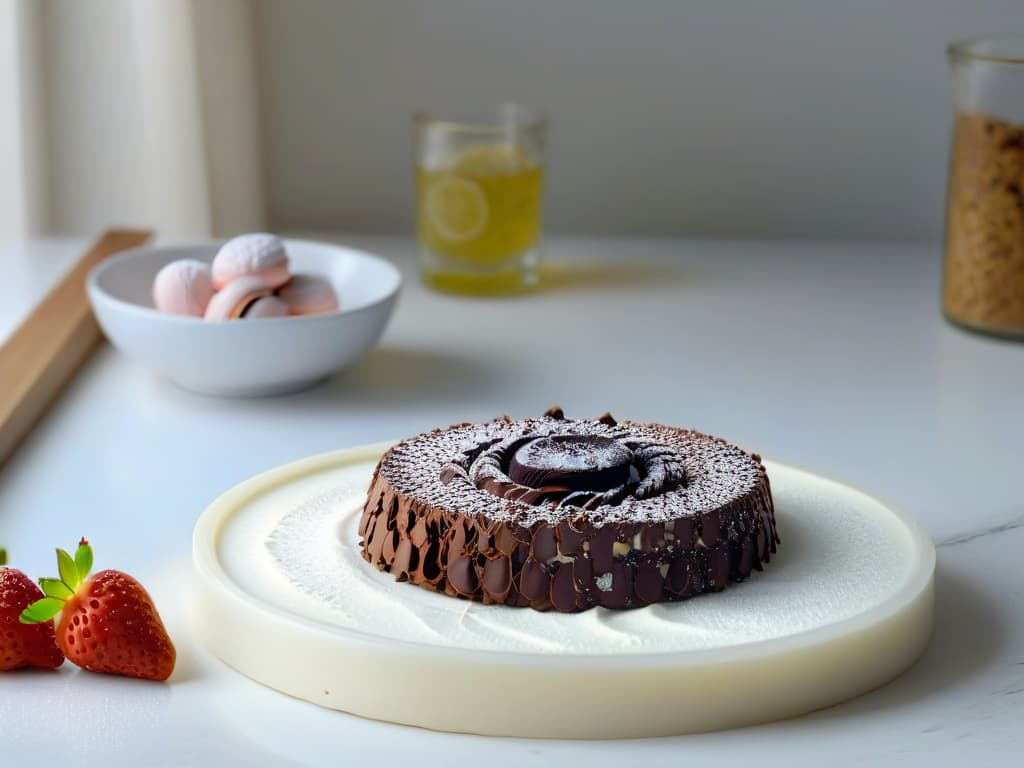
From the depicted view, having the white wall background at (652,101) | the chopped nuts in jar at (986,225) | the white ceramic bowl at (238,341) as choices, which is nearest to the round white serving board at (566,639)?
the white ceramic bowl at (238,341)

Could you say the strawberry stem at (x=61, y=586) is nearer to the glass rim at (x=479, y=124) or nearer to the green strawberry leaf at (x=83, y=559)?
the green strawberry leaf at (x=83, y=559)

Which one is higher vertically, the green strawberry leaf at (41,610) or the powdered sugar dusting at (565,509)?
the powdered sugar dusting at (565,509)

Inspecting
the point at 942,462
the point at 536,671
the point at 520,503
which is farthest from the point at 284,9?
the point at 536,671

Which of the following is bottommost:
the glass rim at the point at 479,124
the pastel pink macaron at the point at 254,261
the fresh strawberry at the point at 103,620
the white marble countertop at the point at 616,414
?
the white marble countertop at the point at 616,414

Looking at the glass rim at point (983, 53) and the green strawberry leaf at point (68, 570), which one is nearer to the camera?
the green strawberry leaf at point (68, 570)

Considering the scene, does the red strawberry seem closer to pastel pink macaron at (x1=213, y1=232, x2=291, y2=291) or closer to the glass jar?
→ pastel pink macaron at (x1=213, y1=232, x2=291, y2=291)

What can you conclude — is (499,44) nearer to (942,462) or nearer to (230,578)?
(942,462)

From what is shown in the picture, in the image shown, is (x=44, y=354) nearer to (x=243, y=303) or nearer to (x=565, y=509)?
(x=243, y=303)

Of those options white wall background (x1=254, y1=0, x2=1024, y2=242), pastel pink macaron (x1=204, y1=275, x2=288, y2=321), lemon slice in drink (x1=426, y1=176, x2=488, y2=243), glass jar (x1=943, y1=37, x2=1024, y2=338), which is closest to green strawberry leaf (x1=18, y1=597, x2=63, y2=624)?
pastel pink macaron (x1=204, y1=275, x2=288, y2=321)
